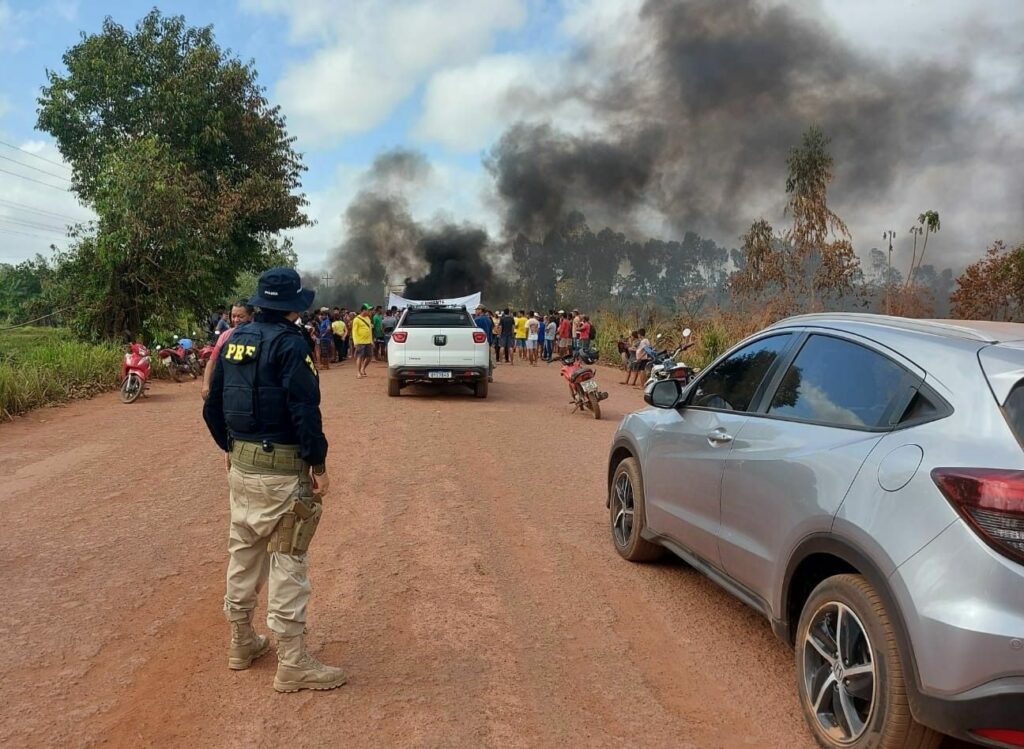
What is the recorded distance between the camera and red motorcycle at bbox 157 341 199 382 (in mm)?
15383

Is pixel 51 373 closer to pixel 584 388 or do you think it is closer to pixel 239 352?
pixel 584 388

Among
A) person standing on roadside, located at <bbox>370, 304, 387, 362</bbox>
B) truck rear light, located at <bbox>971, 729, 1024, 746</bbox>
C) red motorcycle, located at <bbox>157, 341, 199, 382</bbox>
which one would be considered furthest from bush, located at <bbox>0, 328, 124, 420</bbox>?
truck rear light, located at <bbox>971, 729, 1024, 746</bbox>

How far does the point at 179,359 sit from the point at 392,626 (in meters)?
13.3

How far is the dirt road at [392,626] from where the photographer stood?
9.82 feet

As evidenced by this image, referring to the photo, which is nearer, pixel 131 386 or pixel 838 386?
pixel 838 386

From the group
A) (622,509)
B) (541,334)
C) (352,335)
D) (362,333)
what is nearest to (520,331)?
(541,334)

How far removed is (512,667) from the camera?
3.48 metres

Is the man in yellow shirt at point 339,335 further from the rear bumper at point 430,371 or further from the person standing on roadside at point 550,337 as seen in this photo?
the rear bumper at point 430,371

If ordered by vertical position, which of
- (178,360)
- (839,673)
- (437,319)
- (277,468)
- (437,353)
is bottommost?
(839,673)

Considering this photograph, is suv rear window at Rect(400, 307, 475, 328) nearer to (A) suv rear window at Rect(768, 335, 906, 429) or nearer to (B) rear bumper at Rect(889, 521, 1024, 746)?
(A) suv rear window at Rect(768, 335, 906, 429)

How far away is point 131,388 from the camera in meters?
12.1

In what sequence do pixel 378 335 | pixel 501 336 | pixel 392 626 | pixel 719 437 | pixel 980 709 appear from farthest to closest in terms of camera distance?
pixel 501 336, pixel 378 335, pixel 392 626, pixel 719 437, pixel 980 709

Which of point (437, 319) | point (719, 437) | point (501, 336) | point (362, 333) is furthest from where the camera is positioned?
point (501, 336)

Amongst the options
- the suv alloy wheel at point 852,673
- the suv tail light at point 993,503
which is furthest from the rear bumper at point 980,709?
the suv tail light at point 993,503
